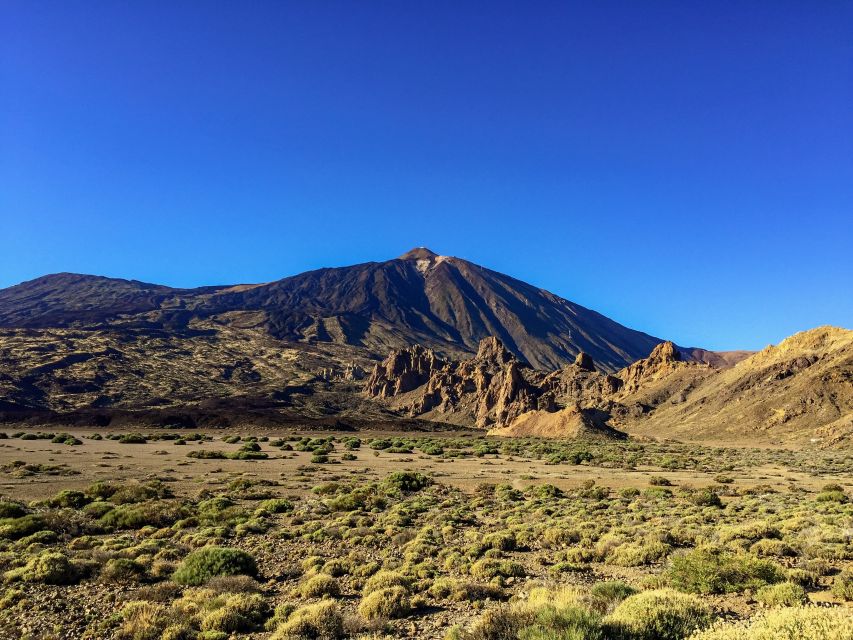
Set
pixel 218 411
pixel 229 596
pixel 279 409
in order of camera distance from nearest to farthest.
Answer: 1. pixel 229 596
2. pixel 218 411
3. pixel 279 409

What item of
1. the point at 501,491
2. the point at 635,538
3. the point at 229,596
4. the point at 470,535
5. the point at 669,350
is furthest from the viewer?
the point at 669,350

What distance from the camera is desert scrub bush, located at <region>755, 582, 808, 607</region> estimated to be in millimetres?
8812

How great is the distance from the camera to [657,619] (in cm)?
704

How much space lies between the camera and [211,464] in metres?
40.6

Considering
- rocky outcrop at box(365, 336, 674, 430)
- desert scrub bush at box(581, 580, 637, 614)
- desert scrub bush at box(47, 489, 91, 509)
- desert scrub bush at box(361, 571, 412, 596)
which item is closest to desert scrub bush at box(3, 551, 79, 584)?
desert scrub bush at box(361, 571, 412, 596)

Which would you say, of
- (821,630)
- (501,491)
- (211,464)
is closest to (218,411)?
(211,464)

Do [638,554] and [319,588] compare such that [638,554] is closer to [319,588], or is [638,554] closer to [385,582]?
[385,582]

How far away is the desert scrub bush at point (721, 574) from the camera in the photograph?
32.4 feet

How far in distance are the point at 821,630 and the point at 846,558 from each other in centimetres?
939

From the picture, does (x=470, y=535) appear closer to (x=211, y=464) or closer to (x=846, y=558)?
(x=846, y=558)

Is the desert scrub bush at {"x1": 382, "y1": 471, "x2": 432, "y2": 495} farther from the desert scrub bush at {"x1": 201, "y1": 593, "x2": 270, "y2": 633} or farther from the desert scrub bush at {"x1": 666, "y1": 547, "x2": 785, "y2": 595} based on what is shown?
the desert scrub bush at {"x1": 666, "y1": 547, "x2": 785, "y2": 595}

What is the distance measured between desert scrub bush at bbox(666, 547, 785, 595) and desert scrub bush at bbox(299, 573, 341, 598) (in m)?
7.46

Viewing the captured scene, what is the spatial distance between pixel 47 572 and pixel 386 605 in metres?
8.22

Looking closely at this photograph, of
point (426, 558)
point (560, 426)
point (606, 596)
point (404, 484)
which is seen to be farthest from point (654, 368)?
point (606, 596)
